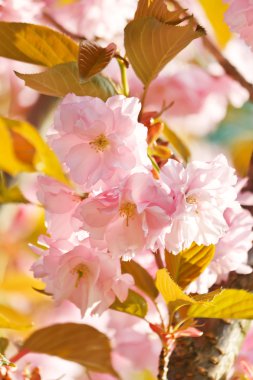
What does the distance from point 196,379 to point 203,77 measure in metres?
1.02

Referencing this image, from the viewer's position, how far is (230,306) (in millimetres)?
749

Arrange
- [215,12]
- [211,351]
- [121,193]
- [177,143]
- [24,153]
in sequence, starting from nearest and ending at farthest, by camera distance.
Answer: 1. [121,193]
2. [211,351]
3. [177,143]
4. [24,153]
5. [215,12]

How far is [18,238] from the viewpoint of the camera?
1.53 m

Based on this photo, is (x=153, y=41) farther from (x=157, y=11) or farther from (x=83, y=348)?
(x=83, y=348)

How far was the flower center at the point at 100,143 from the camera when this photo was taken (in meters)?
0.67

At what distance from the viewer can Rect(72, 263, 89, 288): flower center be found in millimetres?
716

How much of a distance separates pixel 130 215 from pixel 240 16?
0.28 meters

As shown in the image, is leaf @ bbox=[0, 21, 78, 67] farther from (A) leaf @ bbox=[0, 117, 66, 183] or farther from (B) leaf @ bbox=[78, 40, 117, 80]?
(A) leaf @ bbox=[0, 117, 66, 183]

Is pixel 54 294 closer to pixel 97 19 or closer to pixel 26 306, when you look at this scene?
pixel 97 19

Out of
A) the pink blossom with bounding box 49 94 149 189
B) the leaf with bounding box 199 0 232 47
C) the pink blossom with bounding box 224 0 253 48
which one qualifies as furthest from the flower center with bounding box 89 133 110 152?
the leaf with bounding box 199 0 232 47

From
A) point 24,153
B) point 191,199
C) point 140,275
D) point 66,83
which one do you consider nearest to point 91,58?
point 66,83

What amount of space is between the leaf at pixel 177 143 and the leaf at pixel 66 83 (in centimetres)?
31

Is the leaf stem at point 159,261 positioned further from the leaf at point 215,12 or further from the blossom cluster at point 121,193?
the leaf at point 215,12

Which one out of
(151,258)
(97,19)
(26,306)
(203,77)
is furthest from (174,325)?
(203,77)
